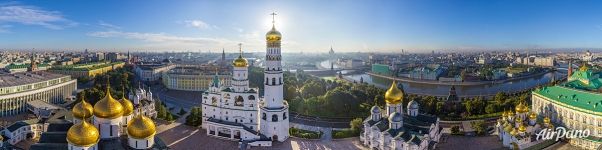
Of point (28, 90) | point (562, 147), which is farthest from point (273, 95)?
point (28, 90)

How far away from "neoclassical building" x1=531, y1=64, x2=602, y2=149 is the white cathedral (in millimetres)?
10452

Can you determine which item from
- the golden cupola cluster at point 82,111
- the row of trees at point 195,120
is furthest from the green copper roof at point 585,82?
the golden cupola cluster at point 82,111

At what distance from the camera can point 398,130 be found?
13695 millimetres

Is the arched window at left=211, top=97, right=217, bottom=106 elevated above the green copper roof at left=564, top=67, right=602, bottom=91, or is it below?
below

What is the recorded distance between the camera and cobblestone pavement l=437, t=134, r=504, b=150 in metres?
14.6

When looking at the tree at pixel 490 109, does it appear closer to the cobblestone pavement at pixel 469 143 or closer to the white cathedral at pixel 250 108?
the cobblestone pavement at pixel 469 143

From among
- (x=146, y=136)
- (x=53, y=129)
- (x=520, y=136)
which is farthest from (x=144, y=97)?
(x=520, y=136)

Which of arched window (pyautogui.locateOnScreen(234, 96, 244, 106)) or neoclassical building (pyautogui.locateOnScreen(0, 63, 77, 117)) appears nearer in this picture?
arched window (pyautogui.locateOnScreen(234, 96, 244, 106))

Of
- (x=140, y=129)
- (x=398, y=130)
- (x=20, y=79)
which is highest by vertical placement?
(x=20, y=79)

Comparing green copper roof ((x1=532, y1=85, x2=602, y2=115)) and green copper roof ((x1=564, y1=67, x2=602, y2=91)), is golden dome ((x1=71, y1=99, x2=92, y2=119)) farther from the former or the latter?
green copper roof ((x1=564, y1=67, x2=602, y2=91))

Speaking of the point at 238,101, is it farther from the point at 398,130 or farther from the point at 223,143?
the point at 398,130

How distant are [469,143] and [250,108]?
8053mm

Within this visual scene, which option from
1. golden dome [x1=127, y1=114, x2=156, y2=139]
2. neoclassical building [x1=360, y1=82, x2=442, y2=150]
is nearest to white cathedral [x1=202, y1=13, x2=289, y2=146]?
neoclassical building [x1=360, y1=82, x2=442, y2=150]

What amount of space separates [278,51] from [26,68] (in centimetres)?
3297
